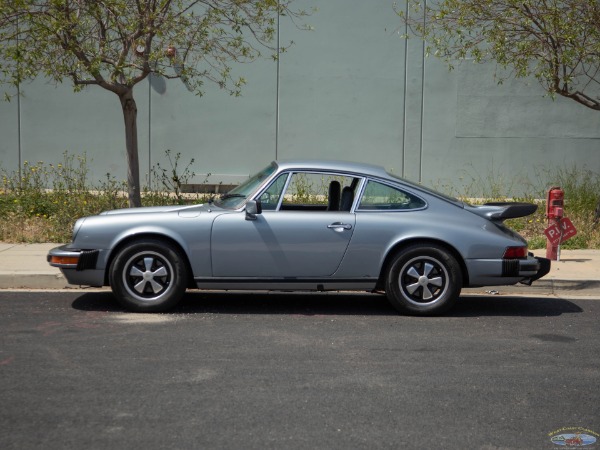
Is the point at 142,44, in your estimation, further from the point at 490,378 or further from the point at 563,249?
the point at 490,378

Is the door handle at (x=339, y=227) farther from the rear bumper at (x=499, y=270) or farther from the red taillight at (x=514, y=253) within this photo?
the red taillight at (x=514, y=253)

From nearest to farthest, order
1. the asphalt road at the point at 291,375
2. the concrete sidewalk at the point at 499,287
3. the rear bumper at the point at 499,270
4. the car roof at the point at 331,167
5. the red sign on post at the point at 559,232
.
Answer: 1. the asphalt road at the point at 291,375
2. the rear bumper at the point at 499,270
3. the car roof at the point at 331,167
4. the concrete sidewalk at the point at 499,287
5. the red sign on post at the point at 559,232

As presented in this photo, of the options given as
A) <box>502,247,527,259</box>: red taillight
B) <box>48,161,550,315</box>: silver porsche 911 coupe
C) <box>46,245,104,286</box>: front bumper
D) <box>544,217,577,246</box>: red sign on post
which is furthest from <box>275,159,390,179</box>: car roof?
<box>544,217,577,246</box>: red sign on post

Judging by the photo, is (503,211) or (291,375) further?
(503,211)

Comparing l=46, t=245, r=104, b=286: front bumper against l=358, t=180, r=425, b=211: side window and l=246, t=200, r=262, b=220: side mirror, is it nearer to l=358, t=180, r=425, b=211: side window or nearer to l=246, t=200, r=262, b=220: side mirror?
l=246, t=200, r=262, b=220: side mirror

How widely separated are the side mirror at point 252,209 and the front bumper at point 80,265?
142 centimetres

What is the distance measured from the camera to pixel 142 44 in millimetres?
11820

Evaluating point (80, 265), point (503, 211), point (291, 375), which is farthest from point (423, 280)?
point (80, 265)

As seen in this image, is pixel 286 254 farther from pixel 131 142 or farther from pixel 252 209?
pixel 131 142

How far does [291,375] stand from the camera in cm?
604

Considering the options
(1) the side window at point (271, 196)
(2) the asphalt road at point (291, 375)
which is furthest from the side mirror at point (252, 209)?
(2) the asphalt road at point (291, 375)

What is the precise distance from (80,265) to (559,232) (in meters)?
6.02

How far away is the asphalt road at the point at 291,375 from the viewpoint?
16.1ft

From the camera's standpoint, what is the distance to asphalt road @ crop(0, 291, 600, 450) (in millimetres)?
4895
